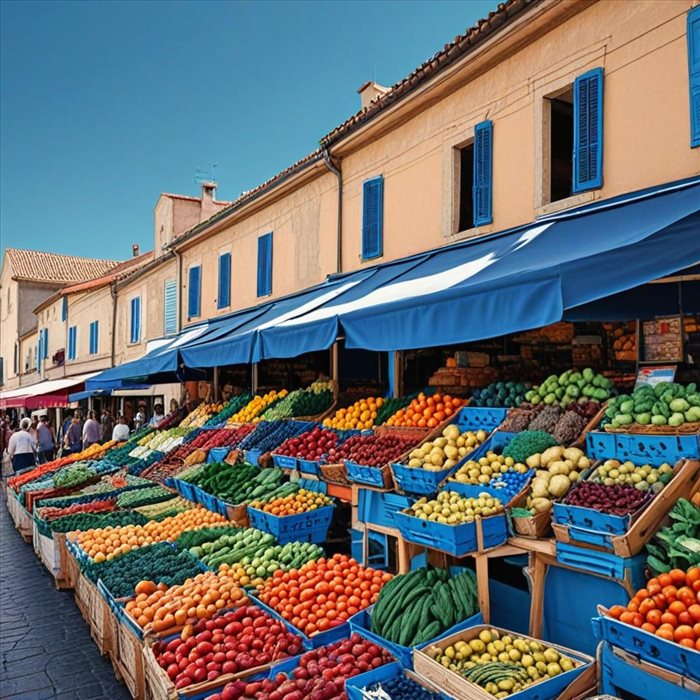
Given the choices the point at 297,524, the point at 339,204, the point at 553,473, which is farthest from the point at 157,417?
the point at 553,473

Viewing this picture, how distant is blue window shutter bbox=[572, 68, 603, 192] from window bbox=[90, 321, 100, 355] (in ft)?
76.6

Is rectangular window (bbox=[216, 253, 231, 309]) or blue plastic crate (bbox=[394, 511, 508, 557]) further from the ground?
rectangular window (bbox=[216, 253, 231, 309])

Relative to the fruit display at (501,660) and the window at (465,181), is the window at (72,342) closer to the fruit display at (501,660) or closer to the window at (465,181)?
the window at (465,181)

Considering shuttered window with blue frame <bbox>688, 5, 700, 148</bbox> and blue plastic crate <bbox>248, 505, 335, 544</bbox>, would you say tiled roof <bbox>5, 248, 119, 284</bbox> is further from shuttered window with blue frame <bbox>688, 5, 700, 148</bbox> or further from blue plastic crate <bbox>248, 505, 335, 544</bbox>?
shuttered window with blue frame <bbox>688, 5, 700, 148</bbox>

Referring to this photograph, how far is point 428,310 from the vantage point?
501 centimetres

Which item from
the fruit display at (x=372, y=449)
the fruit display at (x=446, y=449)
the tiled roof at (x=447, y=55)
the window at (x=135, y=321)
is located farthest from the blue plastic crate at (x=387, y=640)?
the window at (x=135, y=321)

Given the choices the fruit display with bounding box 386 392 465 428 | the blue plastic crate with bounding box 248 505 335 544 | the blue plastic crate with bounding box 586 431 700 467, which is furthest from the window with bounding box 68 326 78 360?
the blue plastic crate with bounding box 586 431 700 467

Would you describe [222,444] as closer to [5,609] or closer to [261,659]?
[5,609]

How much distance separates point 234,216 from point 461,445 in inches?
454

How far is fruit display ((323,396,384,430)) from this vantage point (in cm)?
744

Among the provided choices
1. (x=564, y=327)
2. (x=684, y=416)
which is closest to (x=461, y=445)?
(x=684, y=416)

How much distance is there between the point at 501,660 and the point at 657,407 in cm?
202

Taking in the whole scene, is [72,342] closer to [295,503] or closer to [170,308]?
[170,308]

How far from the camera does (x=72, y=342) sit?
29266mm
